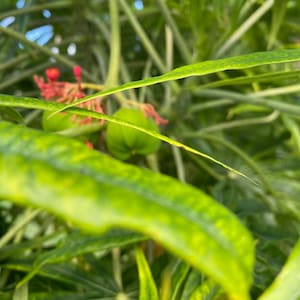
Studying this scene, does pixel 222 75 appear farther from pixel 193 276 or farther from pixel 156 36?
pixel 193 276

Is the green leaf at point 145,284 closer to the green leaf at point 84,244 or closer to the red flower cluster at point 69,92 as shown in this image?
the green leaf at point 84,244

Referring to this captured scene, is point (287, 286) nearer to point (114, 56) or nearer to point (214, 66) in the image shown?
point (214, 66)

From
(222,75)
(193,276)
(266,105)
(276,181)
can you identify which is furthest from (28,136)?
(276,181)

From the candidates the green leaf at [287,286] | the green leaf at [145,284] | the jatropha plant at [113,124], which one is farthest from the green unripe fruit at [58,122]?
the green leaf at [287,286]

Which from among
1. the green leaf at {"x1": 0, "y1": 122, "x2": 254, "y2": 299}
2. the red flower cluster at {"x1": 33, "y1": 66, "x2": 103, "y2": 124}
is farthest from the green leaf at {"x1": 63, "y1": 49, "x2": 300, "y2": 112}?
the red flower cluster at {"x1": 33, "y1": 66, "x2": 103, "y2": 124}

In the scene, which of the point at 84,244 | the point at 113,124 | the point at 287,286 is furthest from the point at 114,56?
the point at 287,286

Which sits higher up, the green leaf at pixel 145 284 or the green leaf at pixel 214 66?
the green leaf at pixel 214 66

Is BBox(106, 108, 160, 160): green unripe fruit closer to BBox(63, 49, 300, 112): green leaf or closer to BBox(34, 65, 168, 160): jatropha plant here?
BBox(34, 65, 168, 160): jatropha plant
